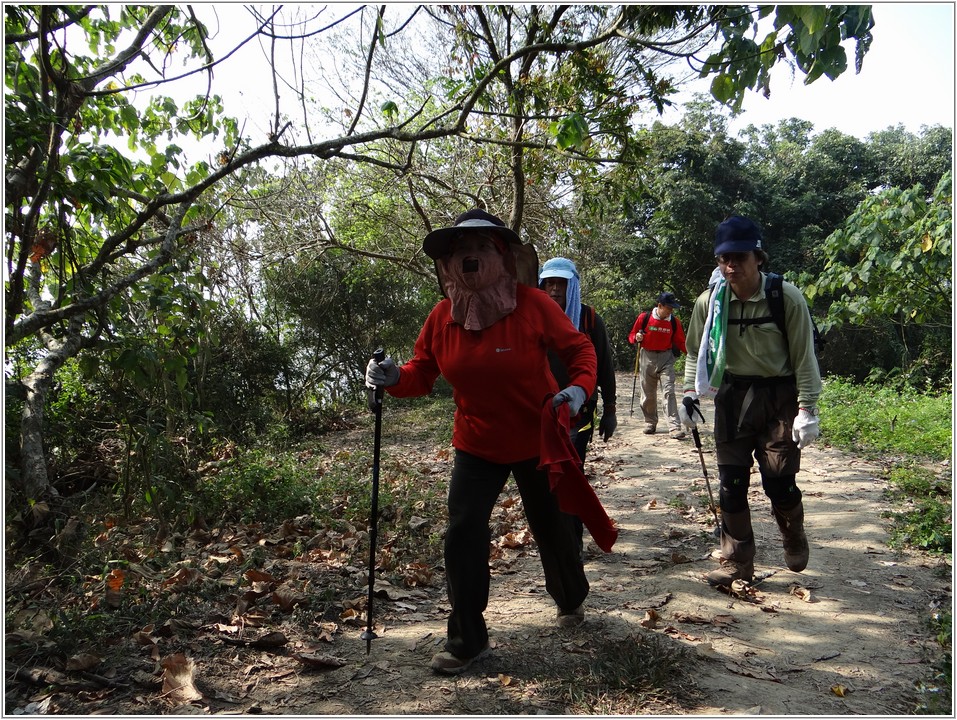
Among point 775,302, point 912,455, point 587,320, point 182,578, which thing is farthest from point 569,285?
point 912,455

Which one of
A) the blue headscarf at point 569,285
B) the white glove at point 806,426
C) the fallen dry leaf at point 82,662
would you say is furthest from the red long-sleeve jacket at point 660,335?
the fallen dry leaf at point 82,662

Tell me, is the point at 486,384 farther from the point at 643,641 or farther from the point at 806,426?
the point at 806,426

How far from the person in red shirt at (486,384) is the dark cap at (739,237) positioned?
136 centimetres

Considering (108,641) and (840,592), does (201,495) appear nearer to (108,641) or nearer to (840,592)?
(108,641)

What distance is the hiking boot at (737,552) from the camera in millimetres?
4789

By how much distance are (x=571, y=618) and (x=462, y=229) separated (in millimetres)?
2322

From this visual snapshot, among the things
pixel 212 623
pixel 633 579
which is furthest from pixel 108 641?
pixel 633 579

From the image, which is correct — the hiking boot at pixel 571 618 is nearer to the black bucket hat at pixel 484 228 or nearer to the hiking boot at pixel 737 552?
the hiking boot at pixel 737 552

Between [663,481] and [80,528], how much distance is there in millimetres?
5843

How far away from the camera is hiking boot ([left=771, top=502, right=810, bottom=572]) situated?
4.84 meters

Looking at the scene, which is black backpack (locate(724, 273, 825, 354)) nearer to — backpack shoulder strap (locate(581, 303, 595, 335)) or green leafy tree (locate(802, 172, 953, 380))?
backpack shoulder strap (locate(581, 303, 595, 335))

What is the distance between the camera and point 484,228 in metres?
3.73

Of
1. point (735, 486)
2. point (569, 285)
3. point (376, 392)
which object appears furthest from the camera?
point (569, 285)

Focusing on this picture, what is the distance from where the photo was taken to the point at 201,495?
6.43 m
